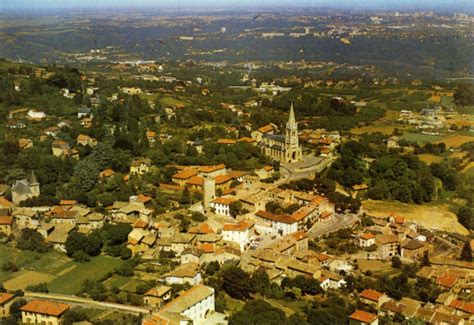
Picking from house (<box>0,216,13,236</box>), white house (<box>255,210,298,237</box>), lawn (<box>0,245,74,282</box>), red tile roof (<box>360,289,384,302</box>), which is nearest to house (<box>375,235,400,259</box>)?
white house (<box>255,210,298,237</box>)

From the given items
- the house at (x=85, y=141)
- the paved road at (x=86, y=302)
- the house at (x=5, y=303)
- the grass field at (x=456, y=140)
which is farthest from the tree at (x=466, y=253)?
the house at (x=85, y=141)

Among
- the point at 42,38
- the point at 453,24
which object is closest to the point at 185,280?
the point at 453,24

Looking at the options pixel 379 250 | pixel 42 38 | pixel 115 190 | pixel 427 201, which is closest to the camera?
pixel 379 250

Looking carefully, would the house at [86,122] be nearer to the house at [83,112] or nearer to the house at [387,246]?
the house at [83,112]

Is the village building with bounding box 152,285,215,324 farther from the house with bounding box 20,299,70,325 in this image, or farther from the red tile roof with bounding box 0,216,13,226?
the red tile roof with bounding box 0,216,13,226

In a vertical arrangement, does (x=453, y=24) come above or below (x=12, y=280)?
above

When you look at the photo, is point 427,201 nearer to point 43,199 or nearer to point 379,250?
point 379,250

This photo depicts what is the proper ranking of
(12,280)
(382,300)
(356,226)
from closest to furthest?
(382,300) < (12,280) < (356,226)
